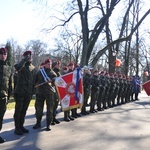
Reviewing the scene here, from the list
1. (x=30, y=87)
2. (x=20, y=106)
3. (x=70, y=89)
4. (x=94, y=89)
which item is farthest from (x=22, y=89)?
(x=94, y=89)

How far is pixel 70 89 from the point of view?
928cm

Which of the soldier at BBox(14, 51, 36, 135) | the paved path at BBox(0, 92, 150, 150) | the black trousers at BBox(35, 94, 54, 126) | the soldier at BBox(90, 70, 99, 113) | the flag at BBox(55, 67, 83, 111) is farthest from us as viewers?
the soldier at BBox(90, 70, 99, 113)

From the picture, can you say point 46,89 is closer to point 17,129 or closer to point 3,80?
point 17,129

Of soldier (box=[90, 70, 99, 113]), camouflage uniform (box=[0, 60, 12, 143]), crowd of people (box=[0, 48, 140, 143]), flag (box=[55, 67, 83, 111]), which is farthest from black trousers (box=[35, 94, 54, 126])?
soldier (box=[90, 70, 99, 113])

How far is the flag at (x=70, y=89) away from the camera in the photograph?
29.1 ft

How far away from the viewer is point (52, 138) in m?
7.11

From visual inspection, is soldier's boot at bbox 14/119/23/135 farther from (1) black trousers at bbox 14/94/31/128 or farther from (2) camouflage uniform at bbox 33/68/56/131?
(2) camouflage uniform at bbox 33/68/56/131

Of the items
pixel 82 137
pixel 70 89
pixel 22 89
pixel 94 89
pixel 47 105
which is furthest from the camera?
pixel 94 89

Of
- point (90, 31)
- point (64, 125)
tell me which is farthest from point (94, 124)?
point (90, 31)

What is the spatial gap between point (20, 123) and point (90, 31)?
49.1ft

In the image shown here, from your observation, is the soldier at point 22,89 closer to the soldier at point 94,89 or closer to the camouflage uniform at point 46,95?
the camouflage uniform at point 46,95

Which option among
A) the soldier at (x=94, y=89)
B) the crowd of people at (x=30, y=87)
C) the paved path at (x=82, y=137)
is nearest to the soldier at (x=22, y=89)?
the crowd of people at (x=30, y=87)

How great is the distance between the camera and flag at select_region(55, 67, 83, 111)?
349 inches

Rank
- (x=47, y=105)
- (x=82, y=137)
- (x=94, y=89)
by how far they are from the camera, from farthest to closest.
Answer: (x=94, y=89) < (x=47, y=105) < (x=82, y=137)
